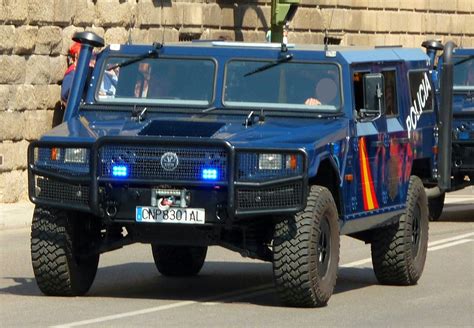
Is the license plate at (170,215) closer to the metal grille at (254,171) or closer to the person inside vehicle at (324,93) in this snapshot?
the metal grille at (254,171)

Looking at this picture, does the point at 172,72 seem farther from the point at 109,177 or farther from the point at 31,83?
the point at 31,83

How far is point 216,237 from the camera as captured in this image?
39.4 ft

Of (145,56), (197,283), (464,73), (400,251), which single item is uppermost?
(145,56)

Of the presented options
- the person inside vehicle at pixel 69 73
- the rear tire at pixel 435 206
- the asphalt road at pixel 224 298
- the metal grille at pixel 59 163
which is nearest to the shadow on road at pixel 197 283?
the asphalt road at pixel 224 298

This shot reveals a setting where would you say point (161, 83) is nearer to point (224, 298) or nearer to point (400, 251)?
point (224, 298)

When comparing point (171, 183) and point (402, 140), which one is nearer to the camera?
point (171, 183)

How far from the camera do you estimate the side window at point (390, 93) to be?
13.9m

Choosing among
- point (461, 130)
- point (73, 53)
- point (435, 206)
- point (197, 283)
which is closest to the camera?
point (197, 283)

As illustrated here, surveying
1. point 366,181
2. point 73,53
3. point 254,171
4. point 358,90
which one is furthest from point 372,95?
point 73,53

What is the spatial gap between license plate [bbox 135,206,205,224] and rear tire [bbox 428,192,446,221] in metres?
9.95

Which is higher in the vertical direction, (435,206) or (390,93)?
(390,93)

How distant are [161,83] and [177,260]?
180 cm

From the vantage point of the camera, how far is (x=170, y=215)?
1180 cm

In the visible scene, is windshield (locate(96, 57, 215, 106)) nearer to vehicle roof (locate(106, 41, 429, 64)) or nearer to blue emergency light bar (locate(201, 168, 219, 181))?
vehicle roof (locate(106, 41, 429, 64))
